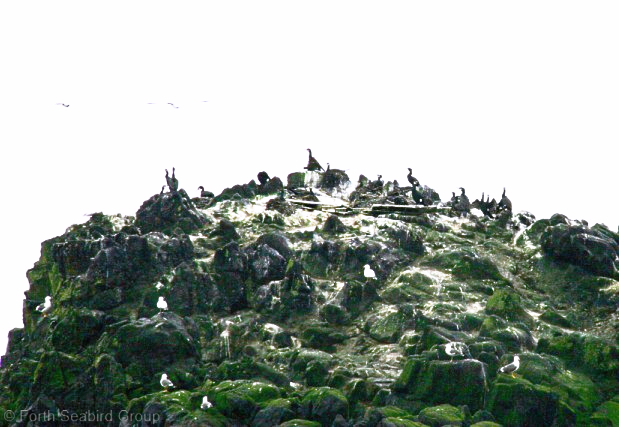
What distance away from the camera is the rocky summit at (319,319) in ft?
115

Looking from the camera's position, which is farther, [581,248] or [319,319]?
[581,248]

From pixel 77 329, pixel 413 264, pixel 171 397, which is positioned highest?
pixel 413 264

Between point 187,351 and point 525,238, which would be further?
point 525,238

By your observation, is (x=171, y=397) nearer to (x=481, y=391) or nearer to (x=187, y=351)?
(x=187, y=351)

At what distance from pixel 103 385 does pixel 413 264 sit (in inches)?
A: 724

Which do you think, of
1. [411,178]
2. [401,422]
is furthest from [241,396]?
[411,178]

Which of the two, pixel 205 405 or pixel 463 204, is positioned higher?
pixel 463 204

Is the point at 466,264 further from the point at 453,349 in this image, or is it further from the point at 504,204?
the point at 504,204

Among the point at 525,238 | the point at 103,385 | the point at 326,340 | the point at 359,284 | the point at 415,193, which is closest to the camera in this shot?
the point at 103,385

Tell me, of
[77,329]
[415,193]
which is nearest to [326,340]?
[77,329]

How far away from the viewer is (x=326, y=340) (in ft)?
137

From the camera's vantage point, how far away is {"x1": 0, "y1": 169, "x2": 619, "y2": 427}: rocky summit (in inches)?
1385

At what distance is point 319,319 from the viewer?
43.7 m

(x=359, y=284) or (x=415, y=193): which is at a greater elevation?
(x=415, y=193)
